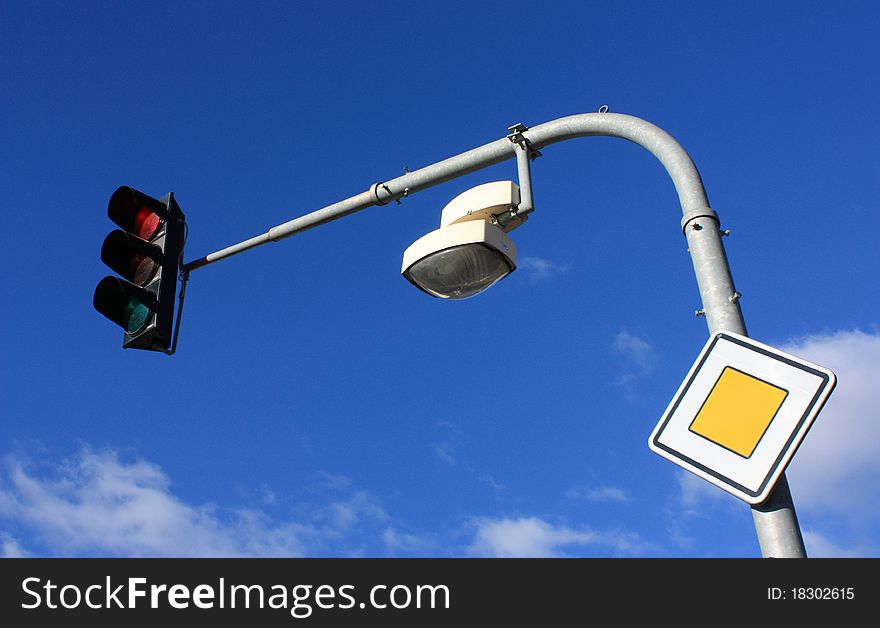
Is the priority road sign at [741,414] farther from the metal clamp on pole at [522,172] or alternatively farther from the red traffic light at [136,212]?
the red traffic light at [136,212]

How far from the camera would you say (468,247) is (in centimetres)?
389

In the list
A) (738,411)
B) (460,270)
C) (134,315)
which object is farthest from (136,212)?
(738,411)

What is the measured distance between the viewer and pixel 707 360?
2.80 m

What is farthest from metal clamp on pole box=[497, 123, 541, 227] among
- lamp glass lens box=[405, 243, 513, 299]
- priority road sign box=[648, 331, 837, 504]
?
priority road sign box=[648, 331, 837, 504]

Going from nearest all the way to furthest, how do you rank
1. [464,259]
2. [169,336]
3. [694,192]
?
[694,192] → [464,259] → [169,336]

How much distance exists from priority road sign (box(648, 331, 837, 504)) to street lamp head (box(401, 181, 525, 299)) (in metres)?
1.37

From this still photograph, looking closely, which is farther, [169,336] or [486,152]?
[169,336]

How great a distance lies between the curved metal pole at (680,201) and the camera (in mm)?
2533

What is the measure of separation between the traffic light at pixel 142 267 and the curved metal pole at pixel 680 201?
784 millimetres

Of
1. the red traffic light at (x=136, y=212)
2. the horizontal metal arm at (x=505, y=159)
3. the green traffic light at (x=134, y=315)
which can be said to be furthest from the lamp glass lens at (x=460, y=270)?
the red traffic light at (x=136, y=212)

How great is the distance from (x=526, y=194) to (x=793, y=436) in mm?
1930

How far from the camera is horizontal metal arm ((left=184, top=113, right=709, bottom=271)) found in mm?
3348
